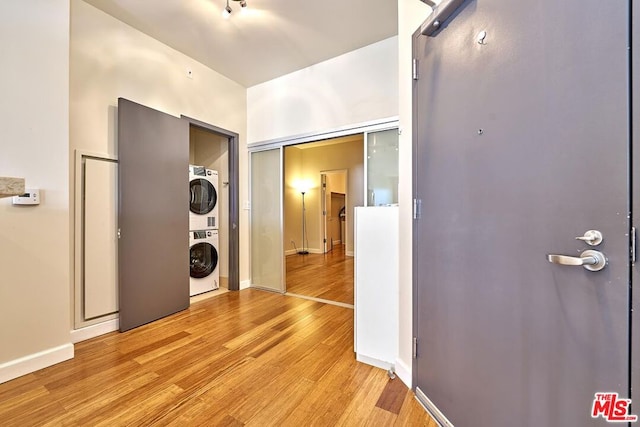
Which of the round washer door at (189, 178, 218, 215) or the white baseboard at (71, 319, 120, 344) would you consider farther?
the round washer door at (189, 178, 218, 215)

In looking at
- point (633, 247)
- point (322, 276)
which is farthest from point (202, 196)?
point (633, 247)

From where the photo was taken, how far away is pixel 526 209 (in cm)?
93

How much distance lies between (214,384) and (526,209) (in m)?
1.99

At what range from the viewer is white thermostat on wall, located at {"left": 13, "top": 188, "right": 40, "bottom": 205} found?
175 cm

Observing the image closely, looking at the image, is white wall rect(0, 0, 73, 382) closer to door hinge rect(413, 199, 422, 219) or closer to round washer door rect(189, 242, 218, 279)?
round washer door rect(189, 242, 218, 279)

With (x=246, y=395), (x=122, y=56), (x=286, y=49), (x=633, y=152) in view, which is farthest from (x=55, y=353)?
(x=286, y=49)

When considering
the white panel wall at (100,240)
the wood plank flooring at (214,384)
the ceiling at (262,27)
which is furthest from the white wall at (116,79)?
the wood plank flooring at (214,384)

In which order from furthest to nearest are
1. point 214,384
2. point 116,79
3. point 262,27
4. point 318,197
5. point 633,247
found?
point 318,197
point 262,27
point 116,79
point 214,384
point 633,247

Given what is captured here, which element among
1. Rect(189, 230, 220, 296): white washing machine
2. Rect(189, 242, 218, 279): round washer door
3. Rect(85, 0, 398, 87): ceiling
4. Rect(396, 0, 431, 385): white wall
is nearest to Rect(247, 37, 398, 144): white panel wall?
Rect(85, 0, 398, 87): ceiling

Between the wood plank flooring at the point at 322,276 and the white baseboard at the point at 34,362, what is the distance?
2304mm

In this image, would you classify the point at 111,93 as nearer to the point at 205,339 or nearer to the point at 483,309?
the point at 205,339

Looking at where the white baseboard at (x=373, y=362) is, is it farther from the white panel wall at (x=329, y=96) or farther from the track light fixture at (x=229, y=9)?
the track light fixture at (x=229, y=9)

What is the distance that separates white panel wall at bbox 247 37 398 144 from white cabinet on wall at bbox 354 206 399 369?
146cm

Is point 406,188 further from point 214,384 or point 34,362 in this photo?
point 34,362
